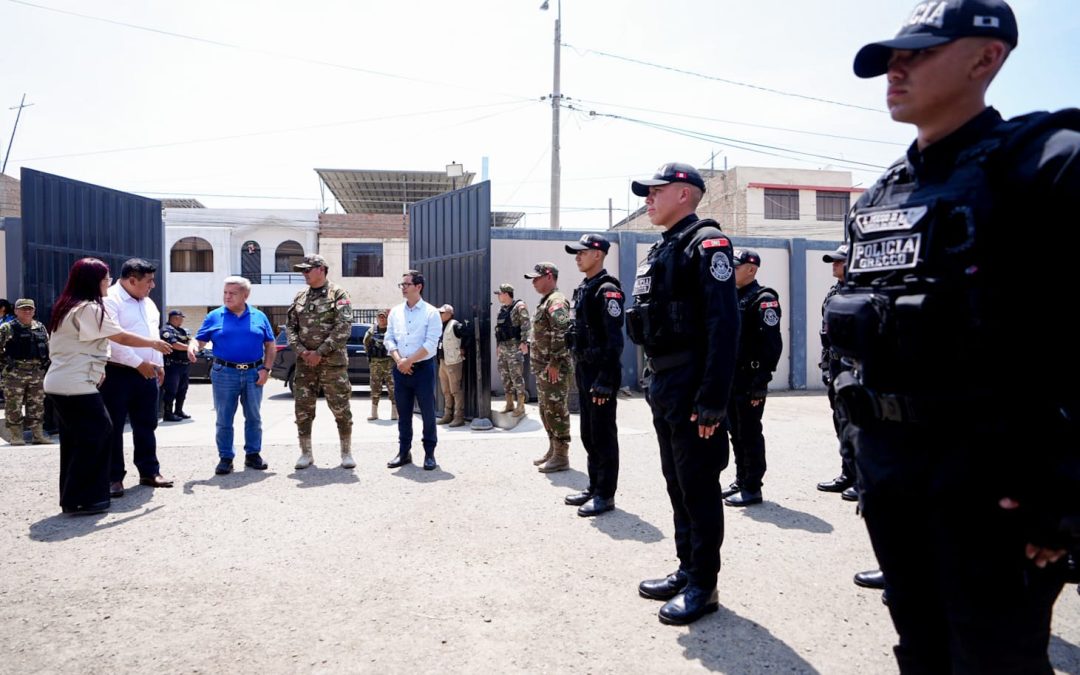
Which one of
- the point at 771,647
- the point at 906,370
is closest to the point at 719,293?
the point at 906,370

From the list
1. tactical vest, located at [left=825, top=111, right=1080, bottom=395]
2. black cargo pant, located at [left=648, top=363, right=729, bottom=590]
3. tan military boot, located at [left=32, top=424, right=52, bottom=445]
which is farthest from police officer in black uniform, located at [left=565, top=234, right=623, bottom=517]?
tan military boot, located at [left=32, top=424, right=52, bottom=445]

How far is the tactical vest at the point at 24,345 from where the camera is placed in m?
7.59

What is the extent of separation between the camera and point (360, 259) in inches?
1033

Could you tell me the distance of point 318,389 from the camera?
19.9 feet

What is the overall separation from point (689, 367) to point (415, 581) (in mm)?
1830

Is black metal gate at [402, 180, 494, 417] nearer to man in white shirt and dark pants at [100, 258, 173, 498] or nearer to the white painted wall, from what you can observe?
man in white shirt and dark pants at [100, 258, 173, 498]

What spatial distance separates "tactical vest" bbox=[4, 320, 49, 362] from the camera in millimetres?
7590

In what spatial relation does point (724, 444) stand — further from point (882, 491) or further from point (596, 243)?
point (596, 243)

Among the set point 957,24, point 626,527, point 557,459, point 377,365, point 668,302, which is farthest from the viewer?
point 377,365

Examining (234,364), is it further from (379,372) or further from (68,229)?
(68,229)

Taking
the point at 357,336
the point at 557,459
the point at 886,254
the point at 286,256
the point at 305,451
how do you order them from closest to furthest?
the point at 886,254 < the point at 557,459 < the point at 305,451 < the point at 357,336 < the point at 286,256

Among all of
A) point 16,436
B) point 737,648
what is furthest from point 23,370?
point 737,648

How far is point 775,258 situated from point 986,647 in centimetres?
1290

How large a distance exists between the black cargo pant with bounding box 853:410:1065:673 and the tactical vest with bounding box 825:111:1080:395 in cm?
13
